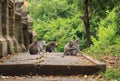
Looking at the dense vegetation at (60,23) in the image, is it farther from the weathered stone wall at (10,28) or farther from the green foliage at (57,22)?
the weathered stone wall at (10,28)

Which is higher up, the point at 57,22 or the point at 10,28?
the point at 10,28

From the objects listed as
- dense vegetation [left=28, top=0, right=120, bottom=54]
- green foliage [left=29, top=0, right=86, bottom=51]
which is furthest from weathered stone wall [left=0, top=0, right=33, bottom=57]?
green foliage [left=29, top=0, right=86, bottom=51]

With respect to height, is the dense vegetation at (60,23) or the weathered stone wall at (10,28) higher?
the weathered stone wall at (10,28)

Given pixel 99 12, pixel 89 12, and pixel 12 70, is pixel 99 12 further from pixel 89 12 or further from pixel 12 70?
pixel 12 70

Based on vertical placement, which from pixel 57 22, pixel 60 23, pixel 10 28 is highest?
pixel 10 28

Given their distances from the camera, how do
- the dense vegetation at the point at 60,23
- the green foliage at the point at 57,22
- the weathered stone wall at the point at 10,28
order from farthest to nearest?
1. the green foliage at the point at 57,22
2. the dense vegetation at the point at 60,23
3. the weathered stone wall at the point at 10,28

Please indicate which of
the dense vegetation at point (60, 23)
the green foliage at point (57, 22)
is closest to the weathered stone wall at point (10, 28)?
the dense vegetation at point (60, 23)

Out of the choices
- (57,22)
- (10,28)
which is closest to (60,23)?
(57,22)

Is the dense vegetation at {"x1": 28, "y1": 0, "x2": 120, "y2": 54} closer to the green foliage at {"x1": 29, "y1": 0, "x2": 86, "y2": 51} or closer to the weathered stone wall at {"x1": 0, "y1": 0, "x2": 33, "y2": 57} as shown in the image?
the green foliage at {"x1": 29, "y1": 0, "x2": 86, "y2": 51}

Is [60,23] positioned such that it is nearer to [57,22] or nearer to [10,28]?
[57,22]

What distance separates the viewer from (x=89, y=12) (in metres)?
29.7

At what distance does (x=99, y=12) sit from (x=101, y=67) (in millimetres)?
17590

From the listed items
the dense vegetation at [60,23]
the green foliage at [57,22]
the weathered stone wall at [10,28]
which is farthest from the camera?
the green foliage at [57,22]

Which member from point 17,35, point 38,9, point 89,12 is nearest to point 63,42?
point 38,9
